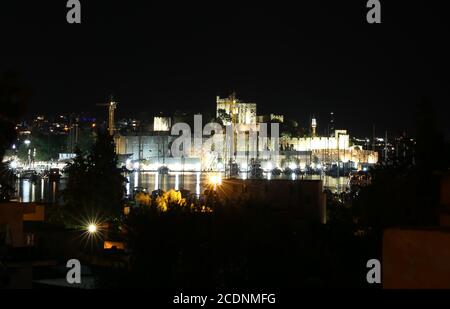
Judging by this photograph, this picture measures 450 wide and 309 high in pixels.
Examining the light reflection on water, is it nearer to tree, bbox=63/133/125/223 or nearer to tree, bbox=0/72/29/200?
tree, bbox=63/133/125/223

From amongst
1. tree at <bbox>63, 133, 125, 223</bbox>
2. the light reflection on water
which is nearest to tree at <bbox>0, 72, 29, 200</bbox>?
tree at <bbox>63, 133, 125, 223</bbox>

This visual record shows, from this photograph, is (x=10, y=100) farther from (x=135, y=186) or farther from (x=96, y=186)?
(x=135, y=186)

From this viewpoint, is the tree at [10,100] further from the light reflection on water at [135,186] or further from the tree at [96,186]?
the light reflection on water at [135,186]

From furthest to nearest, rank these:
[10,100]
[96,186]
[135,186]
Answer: [135,186], [96,186], [10,100]

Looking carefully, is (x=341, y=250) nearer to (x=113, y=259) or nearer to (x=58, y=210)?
(x=113, y=259)

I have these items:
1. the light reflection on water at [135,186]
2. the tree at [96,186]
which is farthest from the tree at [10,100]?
the light reflection on water at [135,186]

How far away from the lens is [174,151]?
54.0 m

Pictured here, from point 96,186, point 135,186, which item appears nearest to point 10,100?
point 96,186

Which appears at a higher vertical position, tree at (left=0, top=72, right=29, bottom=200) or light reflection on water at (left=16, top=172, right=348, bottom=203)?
tree at (left=0, top=72, right=29, bottom=200)

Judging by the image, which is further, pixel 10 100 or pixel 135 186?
pixel 135 186

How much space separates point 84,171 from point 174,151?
133 ft
